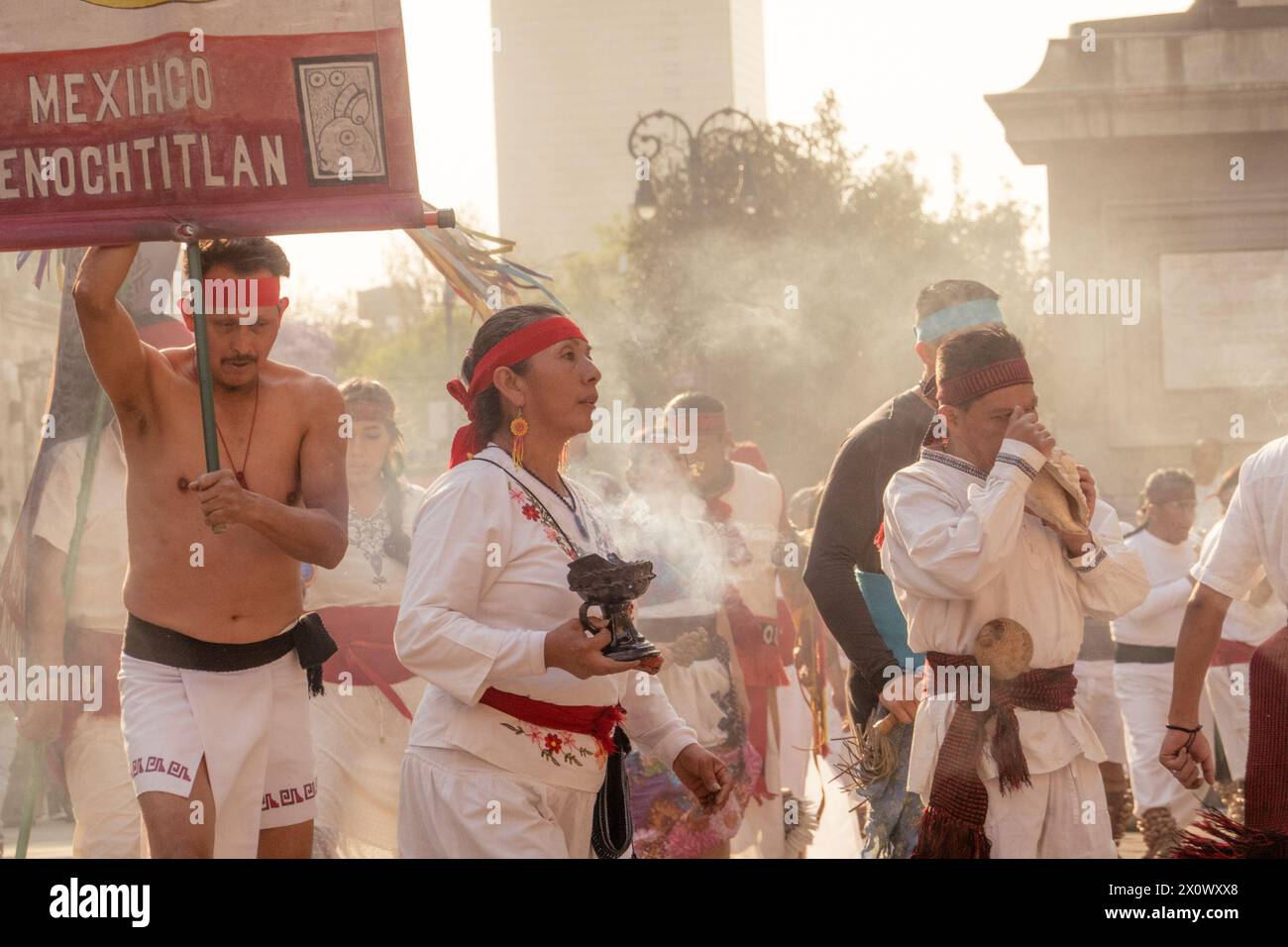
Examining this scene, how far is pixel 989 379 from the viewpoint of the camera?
4.32 metres

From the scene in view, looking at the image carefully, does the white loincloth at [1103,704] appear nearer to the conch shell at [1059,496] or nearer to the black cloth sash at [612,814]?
the conch shell at [1059,496]

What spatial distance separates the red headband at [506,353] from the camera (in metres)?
4.18

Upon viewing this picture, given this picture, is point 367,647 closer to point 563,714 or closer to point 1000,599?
point 563,714

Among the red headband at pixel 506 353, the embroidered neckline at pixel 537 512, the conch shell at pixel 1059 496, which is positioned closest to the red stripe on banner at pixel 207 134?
the red headband at pixel 506 353

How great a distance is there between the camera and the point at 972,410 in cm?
436

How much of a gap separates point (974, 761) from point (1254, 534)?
3.23 ft

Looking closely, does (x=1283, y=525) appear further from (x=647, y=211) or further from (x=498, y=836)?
(x=647, y=211)

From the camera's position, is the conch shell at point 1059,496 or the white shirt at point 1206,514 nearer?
the conch shell at point 1059,496

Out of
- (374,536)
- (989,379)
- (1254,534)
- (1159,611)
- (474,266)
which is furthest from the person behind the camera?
(1159,611)

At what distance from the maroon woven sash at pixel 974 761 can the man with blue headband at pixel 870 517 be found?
2.43 feet

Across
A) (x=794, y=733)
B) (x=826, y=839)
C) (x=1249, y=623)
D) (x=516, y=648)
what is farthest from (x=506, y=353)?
(x=1249, y=623)

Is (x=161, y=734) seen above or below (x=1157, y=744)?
above
